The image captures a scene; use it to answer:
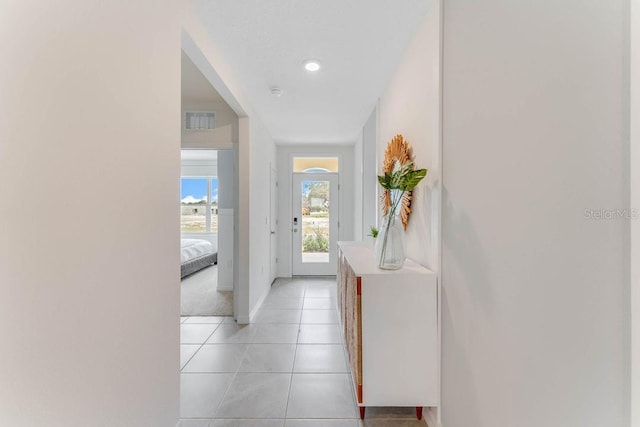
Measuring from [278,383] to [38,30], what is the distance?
7.50 ft

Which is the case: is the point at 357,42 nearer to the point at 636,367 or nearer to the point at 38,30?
the point at 38,30

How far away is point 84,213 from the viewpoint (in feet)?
3.18

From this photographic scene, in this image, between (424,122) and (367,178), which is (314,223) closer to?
(367,178)

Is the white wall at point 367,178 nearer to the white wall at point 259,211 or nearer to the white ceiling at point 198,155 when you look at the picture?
the white wall at point 259,211

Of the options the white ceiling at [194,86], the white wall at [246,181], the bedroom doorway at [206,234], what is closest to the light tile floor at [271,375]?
the white wall at [246,181]

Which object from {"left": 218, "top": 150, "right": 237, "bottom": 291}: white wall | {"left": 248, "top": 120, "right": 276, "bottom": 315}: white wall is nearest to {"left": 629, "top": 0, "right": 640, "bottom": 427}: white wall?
{"left": 248, "top": 120, "right": 276, "bottom": 315}: white wall

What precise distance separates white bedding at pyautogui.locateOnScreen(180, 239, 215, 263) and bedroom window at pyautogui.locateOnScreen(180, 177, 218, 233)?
4.16 feet

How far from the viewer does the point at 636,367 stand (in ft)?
2.20

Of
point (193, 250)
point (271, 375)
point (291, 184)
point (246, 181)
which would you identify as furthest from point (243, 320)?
point (193, 250)

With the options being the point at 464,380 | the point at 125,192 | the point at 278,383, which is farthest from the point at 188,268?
the point at 464,380

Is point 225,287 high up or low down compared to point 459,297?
down

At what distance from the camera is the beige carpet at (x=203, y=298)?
383 centimetres

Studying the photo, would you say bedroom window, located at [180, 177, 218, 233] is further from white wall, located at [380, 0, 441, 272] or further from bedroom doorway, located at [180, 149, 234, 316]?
white wall, located at [380, 0, 441, 272]

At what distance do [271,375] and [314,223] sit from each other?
345 cm
